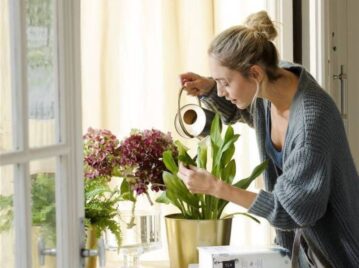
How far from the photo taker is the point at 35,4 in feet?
3.82

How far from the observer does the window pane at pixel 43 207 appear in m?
1.19

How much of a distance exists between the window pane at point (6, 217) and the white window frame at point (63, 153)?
1cm

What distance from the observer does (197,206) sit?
1884 millimetres

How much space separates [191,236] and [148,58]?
2.60 feet

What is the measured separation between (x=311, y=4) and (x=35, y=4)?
4.65 ft

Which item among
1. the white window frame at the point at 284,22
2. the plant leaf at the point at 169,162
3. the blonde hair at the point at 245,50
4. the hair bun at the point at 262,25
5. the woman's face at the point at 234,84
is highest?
the white window frame at the point at 284,22

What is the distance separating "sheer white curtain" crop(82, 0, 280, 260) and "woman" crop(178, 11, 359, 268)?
0.69 metres

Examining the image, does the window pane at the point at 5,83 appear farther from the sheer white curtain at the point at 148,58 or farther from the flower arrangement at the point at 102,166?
the sheer white curtain at the point at 148,58

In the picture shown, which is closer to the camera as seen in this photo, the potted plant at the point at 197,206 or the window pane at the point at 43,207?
the window pane at the point at 43,207

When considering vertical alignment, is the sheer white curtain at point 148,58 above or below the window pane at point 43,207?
above

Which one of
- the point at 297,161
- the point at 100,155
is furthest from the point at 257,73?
the point at 100,155

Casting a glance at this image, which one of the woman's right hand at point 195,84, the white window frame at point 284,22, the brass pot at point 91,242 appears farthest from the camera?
the white window frame at point 284,22

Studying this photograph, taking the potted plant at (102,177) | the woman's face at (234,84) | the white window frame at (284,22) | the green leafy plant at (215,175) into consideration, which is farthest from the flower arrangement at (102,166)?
the white window frame at (284,22)

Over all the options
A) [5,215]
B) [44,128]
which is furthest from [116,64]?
[5,215]
